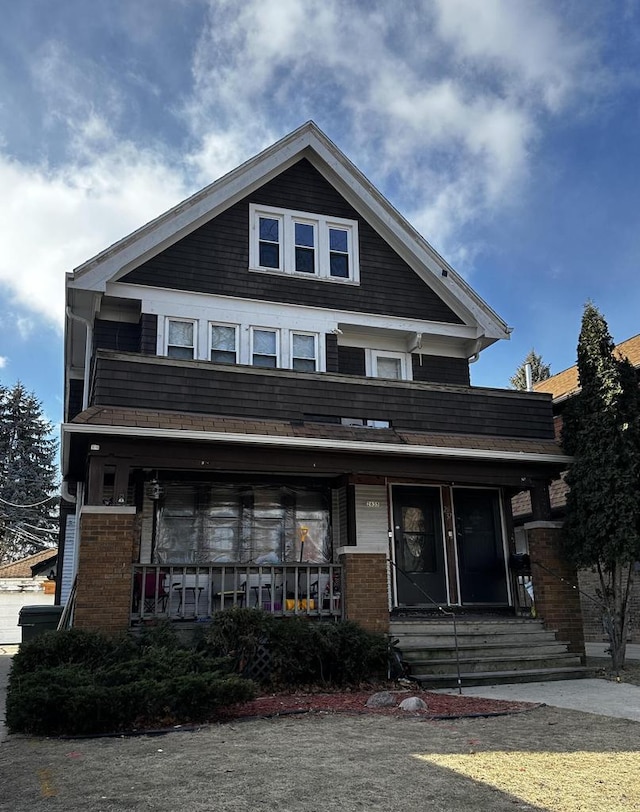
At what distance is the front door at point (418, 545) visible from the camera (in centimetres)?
1357

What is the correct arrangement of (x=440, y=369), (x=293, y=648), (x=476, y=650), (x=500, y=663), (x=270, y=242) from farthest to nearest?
(x=440, y=369) < (x=270, y=242) < (x=476, y=650) < (x=500, y=663) < (x=293, y=648)

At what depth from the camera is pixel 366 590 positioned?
11.3m

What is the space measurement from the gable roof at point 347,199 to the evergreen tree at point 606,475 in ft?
12.7

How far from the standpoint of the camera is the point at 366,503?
13.5 metres

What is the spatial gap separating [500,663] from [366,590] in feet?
7.14

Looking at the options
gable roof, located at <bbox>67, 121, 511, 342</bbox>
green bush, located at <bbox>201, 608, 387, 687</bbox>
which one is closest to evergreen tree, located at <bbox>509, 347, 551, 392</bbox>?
gable roof, located at <bbox>67, 121, 511, 342</bbox>

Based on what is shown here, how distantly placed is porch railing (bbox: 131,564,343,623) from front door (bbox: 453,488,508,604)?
335 cm

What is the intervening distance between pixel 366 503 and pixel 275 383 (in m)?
2.87

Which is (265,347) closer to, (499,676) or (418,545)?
(418,545)

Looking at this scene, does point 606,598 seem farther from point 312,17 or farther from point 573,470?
point 312,17

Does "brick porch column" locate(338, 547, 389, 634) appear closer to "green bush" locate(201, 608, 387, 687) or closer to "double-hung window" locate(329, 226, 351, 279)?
"green bush" locate(201, 608, 387, 687)

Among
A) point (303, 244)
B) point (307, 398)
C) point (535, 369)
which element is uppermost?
point (535, 369)

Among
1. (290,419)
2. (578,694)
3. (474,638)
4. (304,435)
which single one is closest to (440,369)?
(290,419)

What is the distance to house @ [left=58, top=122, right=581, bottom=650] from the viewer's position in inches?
437
